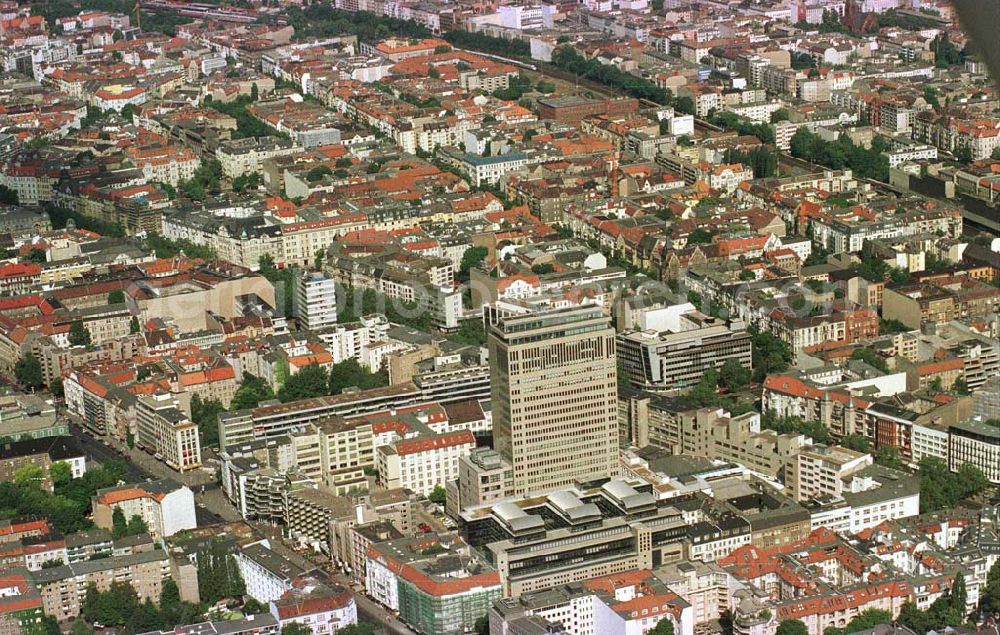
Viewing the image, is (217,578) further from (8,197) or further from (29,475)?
(8,197)

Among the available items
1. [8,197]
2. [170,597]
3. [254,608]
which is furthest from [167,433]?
[8,197]

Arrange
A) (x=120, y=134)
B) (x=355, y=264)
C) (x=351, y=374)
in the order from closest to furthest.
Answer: (x=351, y=374) → (x=355, y=264) → (x=120, y=134)

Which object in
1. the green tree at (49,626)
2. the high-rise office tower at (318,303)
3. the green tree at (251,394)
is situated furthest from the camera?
the high-rise office tower at (318,303)

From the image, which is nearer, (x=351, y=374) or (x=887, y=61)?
(x=351, y=374)

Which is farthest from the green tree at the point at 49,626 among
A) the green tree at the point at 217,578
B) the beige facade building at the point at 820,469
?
the beige facade building at the point at 820,469

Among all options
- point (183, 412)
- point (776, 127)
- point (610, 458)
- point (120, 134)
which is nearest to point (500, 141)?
point (776, 127)

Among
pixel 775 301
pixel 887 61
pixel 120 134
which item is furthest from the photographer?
pixel 887 61

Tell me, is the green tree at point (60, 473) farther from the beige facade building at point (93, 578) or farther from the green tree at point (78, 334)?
the green tree at point (78, 334)

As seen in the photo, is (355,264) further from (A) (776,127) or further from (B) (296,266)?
(A) (776,127)
